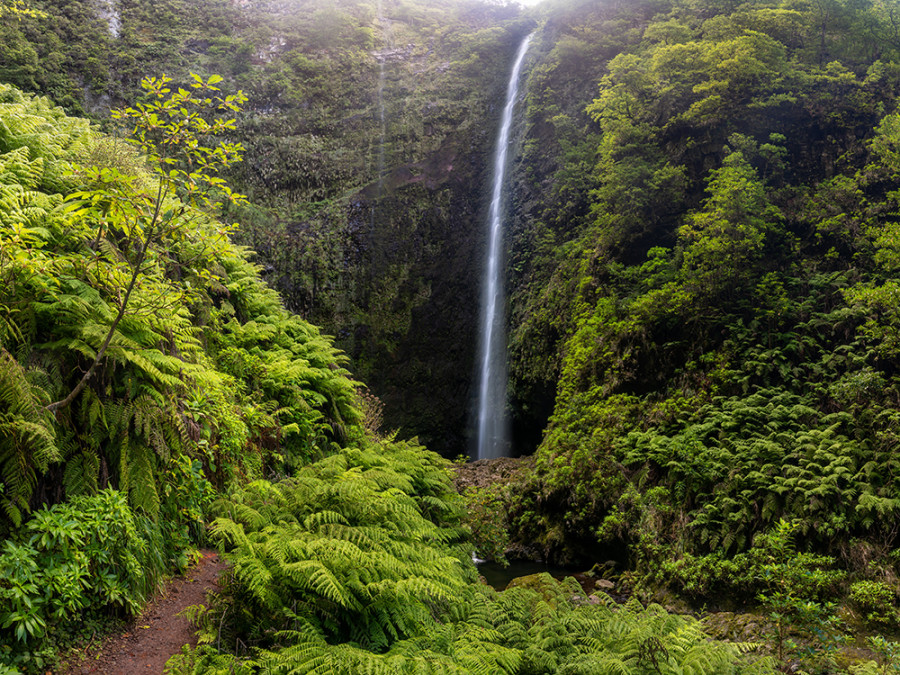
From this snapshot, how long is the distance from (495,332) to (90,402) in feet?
61.5

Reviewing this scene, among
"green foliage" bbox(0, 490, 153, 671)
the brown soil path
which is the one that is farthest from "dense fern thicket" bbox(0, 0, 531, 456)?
"green foliage" bbox(0, 490, 153, 671)

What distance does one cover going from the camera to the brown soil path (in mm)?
3172

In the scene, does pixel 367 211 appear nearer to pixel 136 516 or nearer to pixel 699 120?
pixel 699 120

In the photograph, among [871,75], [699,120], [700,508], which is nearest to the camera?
[700,508]

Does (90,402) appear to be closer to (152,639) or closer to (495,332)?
(152,639)

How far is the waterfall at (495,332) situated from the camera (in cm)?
2058

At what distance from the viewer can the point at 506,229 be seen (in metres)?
22.3

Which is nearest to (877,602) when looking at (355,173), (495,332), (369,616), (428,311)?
(369,616)

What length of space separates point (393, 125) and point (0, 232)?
78.1ft

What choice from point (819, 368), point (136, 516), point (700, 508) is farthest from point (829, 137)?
point (136, 516)

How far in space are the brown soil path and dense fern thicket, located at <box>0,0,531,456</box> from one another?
18.8 meters

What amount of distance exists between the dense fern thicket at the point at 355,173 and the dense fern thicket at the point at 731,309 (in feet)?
22.5

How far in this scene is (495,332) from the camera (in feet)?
72.3

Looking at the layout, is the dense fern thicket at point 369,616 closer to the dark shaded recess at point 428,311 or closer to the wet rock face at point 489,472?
the wet rock face at point 489,472
